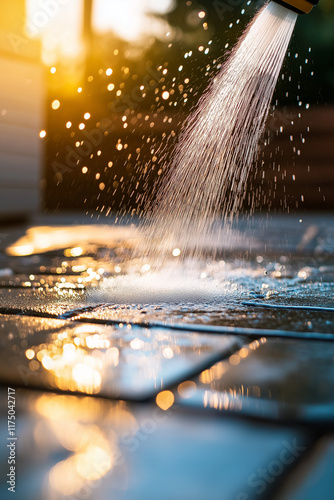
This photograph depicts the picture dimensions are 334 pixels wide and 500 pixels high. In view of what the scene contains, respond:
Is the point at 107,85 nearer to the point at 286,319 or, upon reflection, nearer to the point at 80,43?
the point at 80,43

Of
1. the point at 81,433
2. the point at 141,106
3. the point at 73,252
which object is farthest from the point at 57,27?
the point at 81,433

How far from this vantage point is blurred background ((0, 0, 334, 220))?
5859mm

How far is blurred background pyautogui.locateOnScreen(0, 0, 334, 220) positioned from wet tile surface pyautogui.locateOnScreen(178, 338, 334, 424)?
4.52m

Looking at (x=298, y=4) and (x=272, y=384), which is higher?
(x=298, y=4)

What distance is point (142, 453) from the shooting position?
63 cm

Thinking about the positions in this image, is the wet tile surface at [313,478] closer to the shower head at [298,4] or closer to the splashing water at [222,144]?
the shower head at [298,4]

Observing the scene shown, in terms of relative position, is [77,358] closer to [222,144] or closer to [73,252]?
[73,252]

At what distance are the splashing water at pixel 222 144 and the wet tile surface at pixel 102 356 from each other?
1135 mm

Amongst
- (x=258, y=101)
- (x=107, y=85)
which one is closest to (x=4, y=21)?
(x=258, y=101)

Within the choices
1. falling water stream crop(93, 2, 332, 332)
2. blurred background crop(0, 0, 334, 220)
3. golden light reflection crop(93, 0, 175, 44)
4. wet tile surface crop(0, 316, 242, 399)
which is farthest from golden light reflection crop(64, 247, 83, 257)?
golden light reflection crop(93, 0, 175, 44)

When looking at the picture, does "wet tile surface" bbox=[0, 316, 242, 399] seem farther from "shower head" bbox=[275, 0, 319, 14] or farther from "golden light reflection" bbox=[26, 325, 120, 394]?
"shower head" bbox=[275, 0, 319, 14]

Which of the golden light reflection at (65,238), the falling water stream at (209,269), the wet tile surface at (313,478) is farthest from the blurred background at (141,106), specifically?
the wet tile surface at (313,478)

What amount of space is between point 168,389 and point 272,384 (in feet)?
0.49

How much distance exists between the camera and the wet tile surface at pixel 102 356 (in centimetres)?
86
